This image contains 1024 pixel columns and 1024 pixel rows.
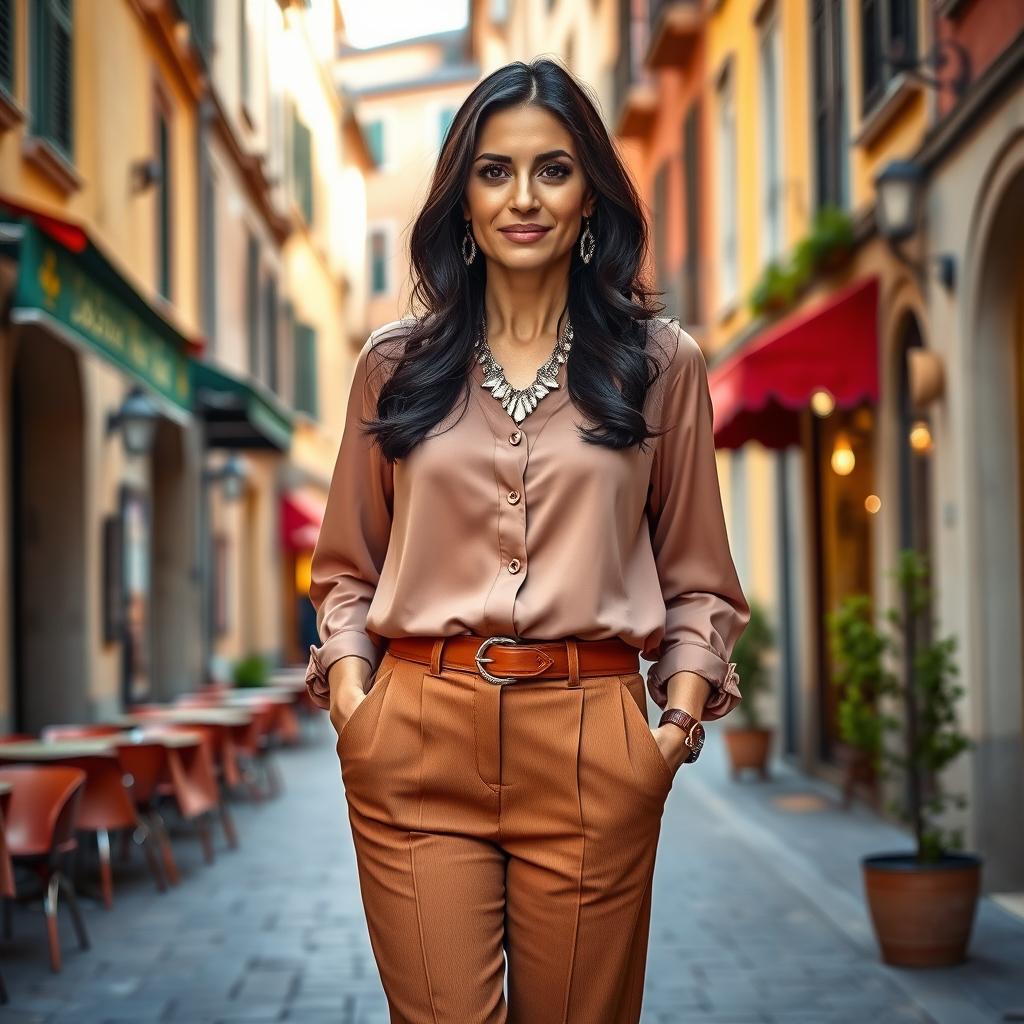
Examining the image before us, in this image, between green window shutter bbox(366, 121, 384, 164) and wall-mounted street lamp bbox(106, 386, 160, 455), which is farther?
green window shutter bbox(366, 121, 384, 164)

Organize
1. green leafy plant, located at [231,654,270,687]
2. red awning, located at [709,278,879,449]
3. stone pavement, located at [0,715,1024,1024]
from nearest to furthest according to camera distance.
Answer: stone pavement, located at [0,715,1024,1024] → red awning, located at [709,278,879,449] → green leafy plant, located at [231,654,270,687]

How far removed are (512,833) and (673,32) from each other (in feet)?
54.5

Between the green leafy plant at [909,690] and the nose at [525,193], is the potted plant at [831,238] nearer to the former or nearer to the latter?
the green leafy plant at [909,690]

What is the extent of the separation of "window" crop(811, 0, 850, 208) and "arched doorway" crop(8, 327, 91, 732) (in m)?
5.30

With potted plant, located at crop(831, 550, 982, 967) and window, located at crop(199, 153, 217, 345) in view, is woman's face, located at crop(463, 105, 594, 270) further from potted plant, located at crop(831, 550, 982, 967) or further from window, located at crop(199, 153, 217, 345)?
window, located at crop(199, 153, 217, 345)

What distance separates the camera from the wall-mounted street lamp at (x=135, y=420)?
1217 cm

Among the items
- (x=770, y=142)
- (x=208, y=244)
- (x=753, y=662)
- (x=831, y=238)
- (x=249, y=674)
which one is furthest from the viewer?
(x=249, y=674)

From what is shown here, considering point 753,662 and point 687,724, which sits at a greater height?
point 687,724

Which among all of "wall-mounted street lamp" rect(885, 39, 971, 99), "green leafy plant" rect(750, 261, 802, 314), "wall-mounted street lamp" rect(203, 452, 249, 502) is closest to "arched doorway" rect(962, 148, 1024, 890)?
"wall-mounted street lamp" rect(885, 39, 971, 99)

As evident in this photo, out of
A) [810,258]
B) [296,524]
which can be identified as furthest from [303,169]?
[810,258]

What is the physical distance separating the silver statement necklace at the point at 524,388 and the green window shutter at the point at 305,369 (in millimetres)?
23727

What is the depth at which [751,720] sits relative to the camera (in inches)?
533

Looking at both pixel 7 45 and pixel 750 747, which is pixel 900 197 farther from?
pixel 750 747

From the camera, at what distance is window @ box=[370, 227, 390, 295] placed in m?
41.2
